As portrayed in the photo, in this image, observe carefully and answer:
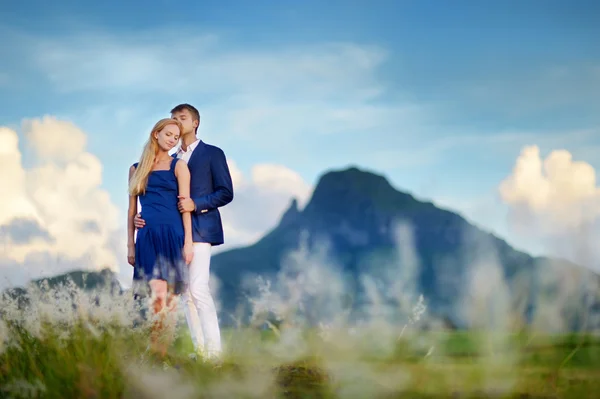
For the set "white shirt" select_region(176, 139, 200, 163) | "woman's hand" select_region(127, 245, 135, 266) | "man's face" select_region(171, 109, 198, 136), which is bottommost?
"woman's hand" select_region(127, 245, 135, 266)

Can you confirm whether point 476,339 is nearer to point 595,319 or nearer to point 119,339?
point 595,319

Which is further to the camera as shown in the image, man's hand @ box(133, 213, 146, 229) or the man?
→ the man

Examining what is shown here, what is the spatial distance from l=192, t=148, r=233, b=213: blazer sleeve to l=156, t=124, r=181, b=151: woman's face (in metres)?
0.45

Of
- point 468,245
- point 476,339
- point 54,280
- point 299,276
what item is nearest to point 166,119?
point 54,280

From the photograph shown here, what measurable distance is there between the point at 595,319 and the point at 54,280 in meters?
3.99

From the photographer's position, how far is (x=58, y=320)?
5.10 m

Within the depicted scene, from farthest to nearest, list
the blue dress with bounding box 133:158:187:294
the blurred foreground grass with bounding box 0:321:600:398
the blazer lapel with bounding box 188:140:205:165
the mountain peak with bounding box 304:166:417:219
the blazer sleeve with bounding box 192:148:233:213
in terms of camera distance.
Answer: the mountain peak with bounding box 304:166:417:219 → the blazer lapel with bounding box 188:140:205:165 → the blazer sleeve with bounding box 192:148:233:213 → the blue dress with bounding box 133:158:187:294 → the blurred foreground grass with bounding box 0:321:600:398

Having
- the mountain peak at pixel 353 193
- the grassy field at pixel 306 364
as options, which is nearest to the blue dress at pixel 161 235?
the grassy field at pixel 306 364

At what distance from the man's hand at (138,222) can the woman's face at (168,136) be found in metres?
0.69

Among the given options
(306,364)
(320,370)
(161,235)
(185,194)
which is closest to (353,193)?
(185,194)

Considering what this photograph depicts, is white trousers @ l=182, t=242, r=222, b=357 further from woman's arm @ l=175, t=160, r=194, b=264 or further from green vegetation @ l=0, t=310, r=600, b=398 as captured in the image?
green vegetation @ l=0, t=310, r=600, b=398

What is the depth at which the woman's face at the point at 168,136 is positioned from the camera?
6.38m

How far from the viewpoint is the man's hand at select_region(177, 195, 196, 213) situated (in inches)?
250

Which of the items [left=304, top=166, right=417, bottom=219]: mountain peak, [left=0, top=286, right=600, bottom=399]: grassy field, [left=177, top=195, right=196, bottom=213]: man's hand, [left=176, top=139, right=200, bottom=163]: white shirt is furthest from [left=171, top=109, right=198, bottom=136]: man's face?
[left=304, top=166, right=417, bottom=219]: mountain peak
